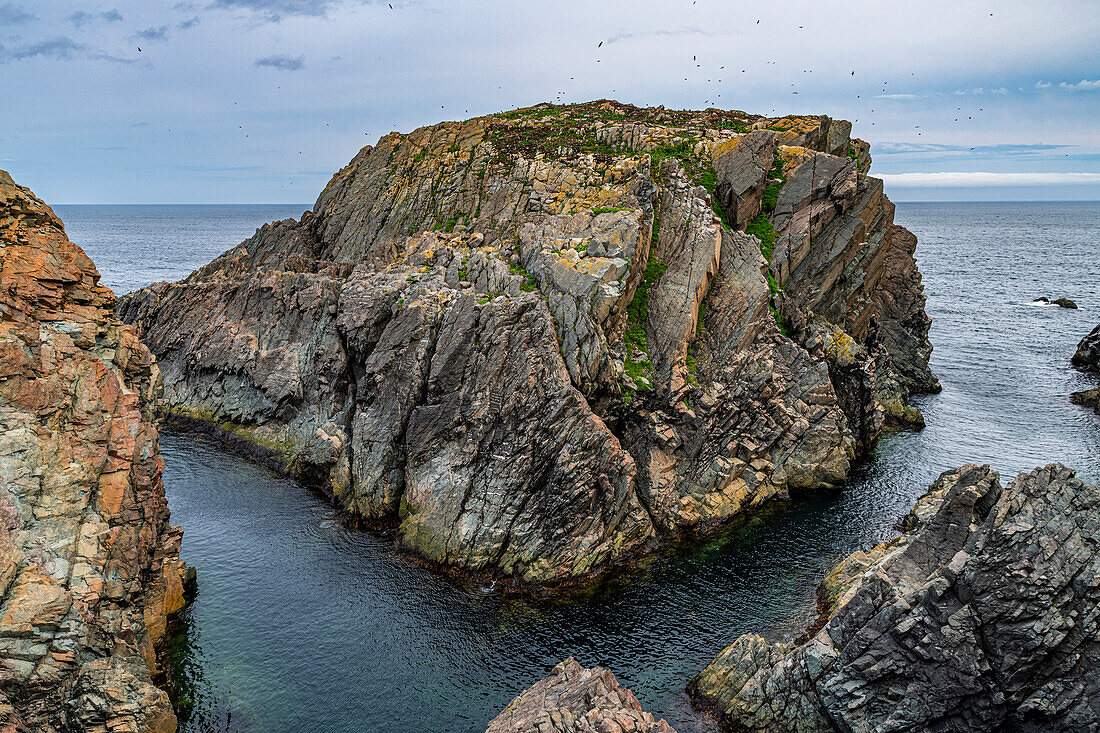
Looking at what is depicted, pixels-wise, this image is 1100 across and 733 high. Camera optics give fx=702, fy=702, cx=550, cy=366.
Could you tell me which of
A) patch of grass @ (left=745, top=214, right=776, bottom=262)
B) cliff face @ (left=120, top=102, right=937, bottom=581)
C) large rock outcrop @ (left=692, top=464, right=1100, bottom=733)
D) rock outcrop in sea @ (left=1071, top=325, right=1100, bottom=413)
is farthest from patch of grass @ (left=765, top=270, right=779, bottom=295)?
rock outcrop in sea @ (left=1071, top=325, right=1100, bottom=413)

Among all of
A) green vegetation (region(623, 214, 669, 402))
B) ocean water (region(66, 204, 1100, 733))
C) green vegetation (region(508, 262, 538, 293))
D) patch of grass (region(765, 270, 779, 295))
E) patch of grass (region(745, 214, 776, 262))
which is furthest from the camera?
patch of grass (region(745, 214, 776, 262))

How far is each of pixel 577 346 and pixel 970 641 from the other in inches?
1139

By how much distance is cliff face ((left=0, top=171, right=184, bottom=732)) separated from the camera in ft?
88.3

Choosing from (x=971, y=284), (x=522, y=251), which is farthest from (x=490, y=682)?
(x=971, y=284)

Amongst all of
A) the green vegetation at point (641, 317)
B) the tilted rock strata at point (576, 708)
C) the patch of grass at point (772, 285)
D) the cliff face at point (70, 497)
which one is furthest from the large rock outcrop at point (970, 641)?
the patch of grass at point (772, 285)

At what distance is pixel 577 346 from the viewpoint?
49.5 metres

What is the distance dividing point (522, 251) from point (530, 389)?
14.7 m

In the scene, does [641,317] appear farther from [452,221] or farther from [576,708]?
[576,708]

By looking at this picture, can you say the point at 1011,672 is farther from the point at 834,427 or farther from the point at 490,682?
the point at 834,427

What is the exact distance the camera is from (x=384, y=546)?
48250mm

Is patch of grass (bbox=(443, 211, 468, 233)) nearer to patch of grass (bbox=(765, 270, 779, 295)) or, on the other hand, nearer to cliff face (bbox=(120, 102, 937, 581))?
cliff face (bbox=(120, 102, 937, 581))

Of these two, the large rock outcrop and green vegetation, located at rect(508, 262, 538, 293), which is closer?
the large rock outcrop

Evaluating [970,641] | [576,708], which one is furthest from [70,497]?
[970,641]

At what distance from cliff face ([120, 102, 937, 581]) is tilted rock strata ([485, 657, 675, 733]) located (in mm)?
14410
